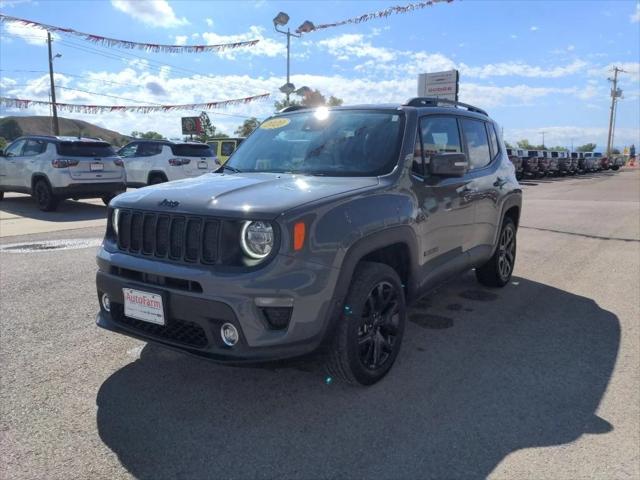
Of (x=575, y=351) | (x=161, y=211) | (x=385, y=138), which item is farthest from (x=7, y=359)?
(x=575, y=351)

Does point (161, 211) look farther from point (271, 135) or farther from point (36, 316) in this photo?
point (36, 316)

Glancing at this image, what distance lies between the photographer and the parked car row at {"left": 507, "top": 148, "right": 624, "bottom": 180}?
99.6 ft

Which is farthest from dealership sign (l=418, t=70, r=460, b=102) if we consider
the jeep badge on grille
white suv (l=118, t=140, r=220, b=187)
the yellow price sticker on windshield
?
the jeep badge on grille

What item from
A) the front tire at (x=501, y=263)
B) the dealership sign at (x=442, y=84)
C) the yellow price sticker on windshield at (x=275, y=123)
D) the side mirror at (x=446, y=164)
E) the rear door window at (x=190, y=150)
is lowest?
the front tire at (x=501, y=263)

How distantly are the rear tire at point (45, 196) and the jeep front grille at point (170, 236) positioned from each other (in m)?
9.81

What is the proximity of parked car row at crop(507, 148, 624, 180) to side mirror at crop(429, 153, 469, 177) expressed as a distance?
21.9 meters

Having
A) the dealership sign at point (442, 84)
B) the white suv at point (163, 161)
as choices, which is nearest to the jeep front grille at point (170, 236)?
the white suv at point (163, 161)

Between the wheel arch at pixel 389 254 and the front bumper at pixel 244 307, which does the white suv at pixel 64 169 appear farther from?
the wheel arch at pixel 389 254

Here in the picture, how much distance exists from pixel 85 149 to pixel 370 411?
36.4ft

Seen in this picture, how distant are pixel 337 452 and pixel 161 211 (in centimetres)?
165

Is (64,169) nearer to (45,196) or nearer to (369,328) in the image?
(45,196)

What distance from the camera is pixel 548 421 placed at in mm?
2918

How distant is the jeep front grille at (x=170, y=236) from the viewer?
2.78 m

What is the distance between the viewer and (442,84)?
3584cm
